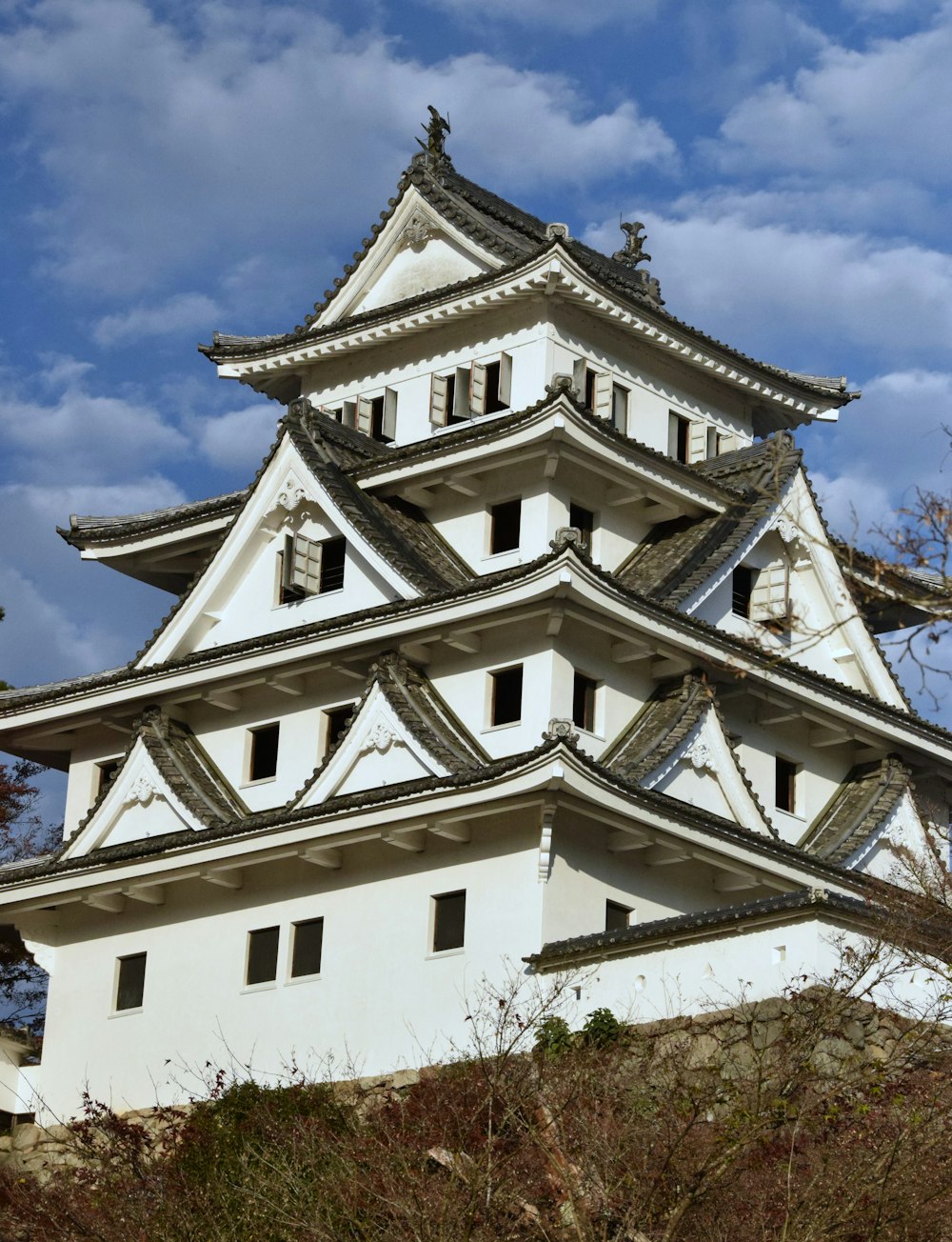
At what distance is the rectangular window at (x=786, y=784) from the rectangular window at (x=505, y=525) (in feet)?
17.9

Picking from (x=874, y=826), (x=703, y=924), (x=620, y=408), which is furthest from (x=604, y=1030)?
(x=620, y=408)

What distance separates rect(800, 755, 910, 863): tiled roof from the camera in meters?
32.0

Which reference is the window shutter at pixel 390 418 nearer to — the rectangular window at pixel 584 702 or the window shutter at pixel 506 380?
the window shutter at pixel 506 380

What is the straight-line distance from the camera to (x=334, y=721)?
3175 centimetres

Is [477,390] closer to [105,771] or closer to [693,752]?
[693,752]

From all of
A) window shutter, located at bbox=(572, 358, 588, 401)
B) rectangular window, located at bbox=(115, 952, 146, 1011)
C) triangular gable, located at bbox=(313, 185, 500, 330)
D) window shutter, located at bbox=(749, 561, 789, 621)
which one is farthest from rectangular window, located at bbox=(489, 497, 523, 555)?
rectangular window, located at bbox=(115, 952, 146, 1011)

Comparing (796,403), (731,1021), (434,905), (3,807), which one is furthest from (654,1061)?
(3,807)

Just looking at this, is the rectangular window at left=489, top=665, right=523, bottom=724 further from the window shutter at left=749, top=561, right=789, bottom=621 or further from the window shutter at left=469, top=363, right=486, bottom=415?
the window shutter at left=469, top=363, right=486, bottom=415

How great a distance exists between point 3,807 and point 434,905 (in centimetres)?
1569

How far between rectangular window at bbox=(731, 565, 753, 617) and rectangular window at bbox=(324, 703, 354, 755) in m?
6.33

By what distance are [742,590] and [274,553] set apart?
746cm

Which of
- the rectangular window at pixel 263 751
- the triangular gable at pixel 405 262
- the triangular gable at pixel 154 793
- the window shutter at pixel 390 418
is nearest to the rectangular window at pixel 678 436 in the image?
the triangular gable at pixel 405 262

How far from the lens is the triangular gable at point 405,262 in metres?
34.9

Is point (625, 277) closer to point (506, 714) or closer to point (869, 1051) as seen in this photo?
point (506, 714)
